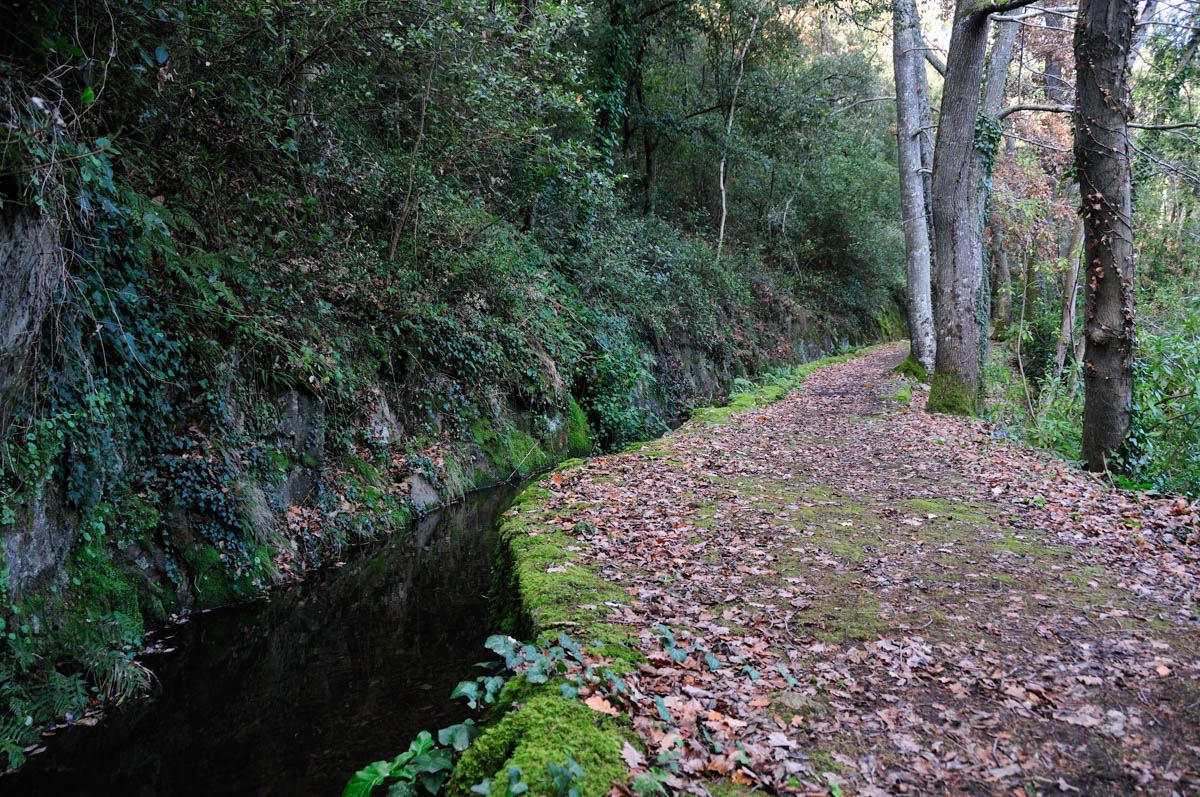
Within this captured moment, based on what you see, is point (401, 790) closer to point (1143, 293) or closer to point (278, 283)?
point (278, 283)

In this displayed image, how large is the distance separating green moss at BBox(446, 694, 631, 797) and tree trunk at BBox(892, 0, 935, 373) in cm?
1588

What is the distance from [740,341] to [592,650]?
1758cm

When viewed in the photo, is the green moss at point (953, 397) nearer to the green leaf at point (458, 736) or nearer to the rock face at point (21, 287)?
the green leaf at point (458, 736)

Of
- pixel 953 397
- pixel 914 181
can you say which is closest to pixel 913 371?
pixel 914 181

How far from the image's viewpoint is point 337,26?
7.05 m

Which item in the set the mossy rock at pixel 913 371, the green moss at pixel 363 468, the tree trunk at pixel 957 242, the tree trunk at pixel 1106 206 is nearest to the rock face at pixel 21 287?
the green moss at pixel 363 468

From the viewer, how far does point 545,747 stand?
2408mm

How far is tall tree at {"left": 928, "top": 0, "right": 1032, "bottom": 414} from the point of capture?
10.3m

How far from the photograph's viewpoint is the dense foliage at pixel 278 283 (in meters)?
4.34

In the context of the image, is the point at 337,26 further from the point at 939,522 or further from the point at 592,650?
the point at 939,522

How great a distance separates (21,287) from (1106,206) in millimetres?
9733

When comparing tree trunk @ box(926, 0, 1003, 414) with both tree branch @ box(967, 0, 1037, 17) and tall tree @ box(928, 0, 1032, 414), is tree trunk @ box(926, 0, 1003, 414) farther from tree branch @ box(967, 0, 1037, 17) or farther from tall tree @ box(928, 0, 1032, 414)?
tree branch @ box(967, 0, 1037, 17)

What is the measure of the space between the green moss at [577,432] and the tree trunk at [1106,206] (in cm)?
751

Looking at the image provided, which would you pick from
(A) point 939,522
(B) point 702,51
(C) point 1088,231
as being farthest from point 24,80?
(B) point 702,51
